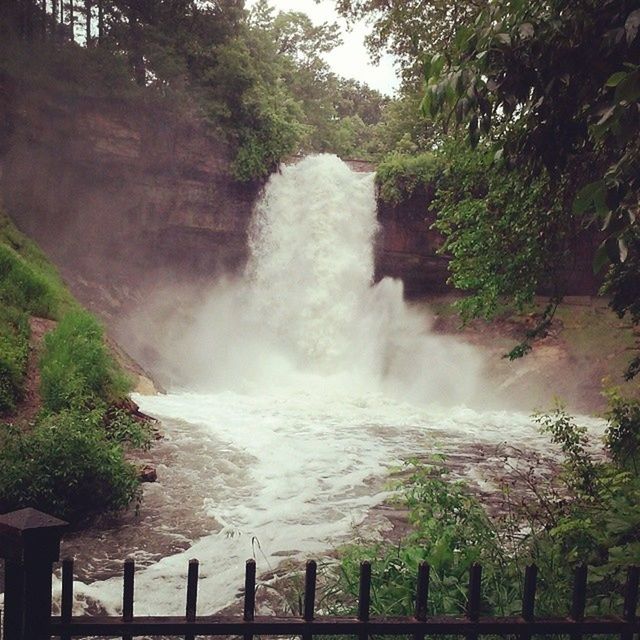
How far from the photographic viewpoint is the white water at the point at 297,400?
605 centimetres

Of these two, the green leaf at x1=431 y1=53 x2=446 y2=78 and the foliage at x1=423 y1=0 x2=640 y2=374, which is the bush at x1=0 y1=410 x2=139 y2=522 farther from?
the green leaf at x1=431 y1=53 x2=446 y2=78

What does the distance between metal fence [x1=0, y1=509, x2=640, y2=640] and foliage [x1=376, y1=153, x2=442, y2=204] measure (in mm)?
19183

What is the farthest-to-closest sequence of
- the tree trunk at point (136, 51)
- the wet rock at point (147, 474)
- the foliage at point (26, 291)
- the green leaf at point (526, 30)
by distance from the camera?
1. the tree trunk at point (136, 51)
2. the foliage at point (26, 291)
3. the wet rock at point (147, 474)
4. the green leaf at point (526, 30)

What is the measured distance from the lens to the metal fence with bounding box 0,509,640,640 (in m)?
2.12

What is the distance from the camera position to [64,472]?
5.60 meters

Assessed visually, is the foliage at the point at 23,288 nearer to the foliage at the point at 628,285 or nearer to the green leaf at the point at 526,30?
the foliage at the point at 628,285

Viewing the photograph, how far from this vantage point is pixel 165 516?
6.34m

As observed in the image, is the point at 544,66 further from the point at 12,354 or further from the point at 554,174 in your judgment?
the point at 12,354

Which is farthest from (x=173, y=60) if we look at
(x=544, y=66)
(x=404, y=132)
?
(x=544, y=66)

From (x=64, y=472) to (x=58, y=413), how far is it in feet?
7.11

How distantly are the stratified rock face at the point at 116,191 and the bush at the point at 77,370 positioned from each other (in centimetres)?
890

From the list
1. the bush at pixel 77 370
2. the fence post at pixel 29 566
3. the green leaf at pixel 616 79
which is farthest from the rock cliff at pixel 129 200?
the green leaf at pixel 616 79

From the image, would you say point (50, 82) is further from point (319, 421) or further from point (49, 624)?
point (49, 624)

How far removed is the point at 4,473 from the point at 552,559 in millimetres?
4640
